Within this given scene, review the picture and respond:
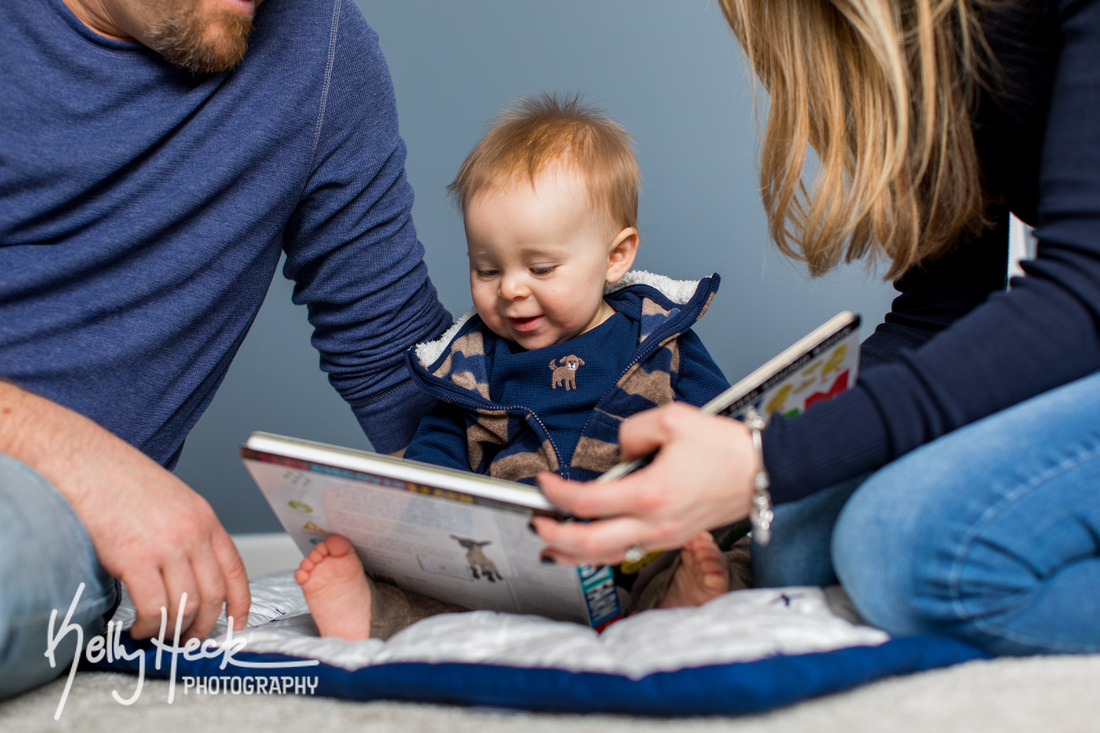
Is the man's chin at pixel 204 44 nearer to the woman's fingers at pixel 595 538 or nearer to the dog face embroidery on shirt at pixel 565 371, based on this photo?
the dog face embroidery on shirt at pixel 565 371

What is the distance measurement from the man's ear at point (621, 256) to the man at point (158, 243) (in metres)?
0.35

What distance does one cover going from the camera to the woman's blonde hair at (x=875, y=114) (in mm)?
814

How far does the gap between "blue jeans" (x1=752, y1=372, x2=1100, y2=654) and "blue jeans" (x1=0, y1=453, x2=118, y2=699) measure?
74 centimetres


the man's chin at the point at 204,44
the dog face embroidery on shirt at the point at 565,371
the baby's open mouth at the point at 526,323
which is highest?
the man's chin at the point at 204,44

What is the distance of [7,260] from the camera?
96cm

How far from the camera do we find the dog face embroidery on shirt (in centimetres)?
112

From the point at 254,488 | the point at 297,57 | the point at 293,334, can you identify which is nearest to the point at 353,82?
the point at 297,57

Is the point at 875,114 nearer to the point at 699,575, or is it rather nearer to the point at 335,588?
the point at 699,575

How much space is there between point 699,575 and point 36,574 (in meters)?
0.64

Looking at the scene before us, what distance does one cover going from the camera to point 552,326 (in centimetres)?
114

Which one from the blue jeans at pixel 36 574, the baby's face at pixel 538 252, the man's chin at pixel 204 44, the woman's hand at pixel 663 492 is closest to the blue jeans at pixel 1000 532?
the woman's hand at pixel 663 492

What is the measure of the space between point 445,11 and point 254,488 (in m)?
1.35
